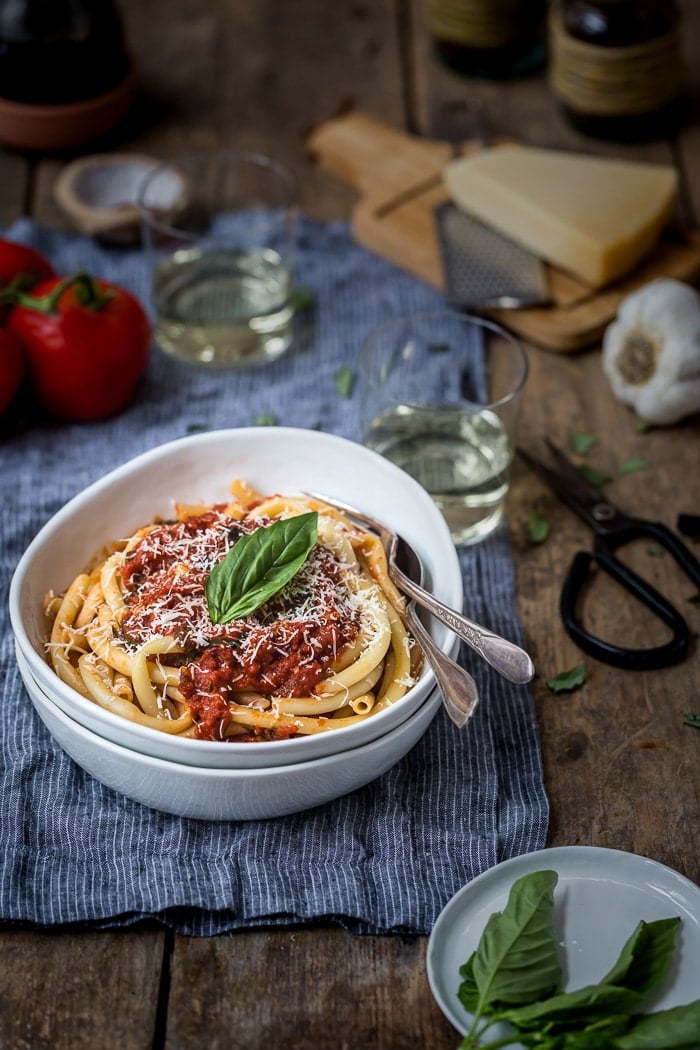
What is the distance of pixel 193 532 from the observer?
2561 mm

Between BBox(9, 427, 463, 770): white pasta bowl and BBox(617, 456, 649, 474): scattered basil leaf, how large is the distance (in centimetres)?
86

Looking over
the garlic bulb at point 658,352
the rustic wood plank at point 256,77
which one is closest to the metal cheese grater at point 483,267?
the garlic bulb at point 658,352

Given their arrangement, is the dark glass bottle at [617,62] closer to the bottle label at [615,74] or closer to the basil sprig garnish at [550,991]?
the bottle label at [615,74]

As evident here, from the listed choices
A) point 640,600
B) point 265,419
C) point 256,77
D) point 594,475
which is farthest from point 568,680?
point 256,77

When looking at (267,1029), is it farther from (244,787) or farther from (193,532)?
(193,532)

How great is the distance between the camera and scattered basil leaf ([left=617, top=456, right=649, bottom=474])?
10.8ft

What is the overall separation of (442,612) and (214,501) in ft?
2.47

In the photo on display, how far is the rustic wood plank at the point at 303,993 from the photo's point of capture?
80.6 inches

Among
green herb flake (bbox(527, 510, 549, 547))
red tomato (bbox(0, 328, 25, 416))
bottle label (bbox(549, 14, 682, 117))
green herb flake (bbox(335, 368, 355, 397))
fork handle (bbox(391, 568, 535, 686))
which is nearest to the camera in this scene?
fork handle (bbox(391, 568, 535, 686))

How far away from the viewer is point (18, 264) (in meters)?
3.44

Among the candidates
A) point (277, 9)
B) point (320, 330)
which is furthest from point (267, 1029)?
point (277, 9)

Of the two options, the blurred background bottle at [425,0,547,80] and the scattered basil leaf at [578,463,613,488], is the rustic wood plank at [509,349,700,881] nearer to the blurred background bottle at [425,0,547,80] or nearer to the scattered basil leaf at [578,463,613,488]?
the scattered basil leaf at [578,463,613,488]

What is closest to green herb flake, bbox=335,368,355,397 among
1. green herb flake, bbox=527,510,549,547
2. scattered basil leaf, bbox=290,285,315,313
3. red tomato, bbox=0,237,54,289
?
scattered basil leaf, bbox=290,285,315,313

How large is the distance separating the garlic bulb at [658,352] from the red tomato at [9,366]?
66.7 inches
